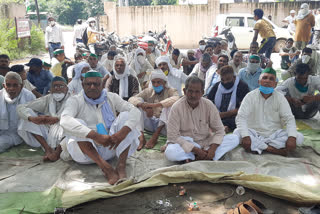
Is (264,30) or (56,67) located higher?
(264,30)

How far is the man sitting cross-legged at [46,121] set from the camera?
3938mm

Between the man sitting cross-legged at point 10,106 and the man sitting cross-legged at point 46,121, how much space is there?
21 centimetres

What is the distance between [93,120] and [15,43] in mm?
11252

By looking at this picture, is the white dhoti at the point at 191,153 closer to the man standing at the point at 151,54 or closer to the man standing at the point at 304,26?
the man standing at the point at 151,54

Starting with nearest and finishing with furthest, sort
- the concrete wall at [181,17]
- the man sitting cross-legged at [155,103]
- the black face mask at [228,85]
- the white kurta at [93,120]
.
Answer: the white kurta at [93,120], the man sitting cross-legged at [155,103], the black face mask at [228,85], the concrete wall at [181,17]

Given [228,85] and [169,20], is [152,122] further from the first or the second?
[169,20]

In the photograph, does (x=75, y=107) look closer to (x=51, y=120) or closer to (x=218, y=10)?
(x=51, y=120)

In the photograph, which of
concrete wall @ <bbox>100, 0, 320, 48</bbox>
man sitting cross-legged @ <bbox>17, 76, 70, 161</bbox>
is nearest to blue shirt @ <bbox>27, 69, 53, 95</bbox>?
man sitting cross-legged @ <bbox>17, 76, 70, 161</bbox>

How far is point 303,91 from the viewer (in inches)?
194

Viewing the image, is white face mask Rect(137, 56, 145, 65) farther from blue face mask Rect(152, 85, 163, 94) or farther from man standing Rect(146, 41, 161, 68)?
blue face mask Rect(152, 85, 163, 94)

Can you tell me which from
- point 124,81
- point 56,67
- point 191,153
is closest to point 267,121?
point 191,153

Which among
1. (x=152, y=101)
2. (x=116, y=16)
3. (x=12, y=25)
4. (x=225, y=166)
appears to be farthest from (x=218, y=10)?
(x=225, y=166)

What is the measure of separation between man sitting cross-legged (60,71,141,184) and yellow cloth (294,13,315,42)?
641 centimetres

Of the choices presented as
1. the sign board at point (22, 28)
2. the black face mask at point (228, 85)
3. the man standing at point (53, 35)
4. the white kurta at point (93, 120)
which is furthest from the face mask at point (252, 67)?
the sign board at point (22, 28)
